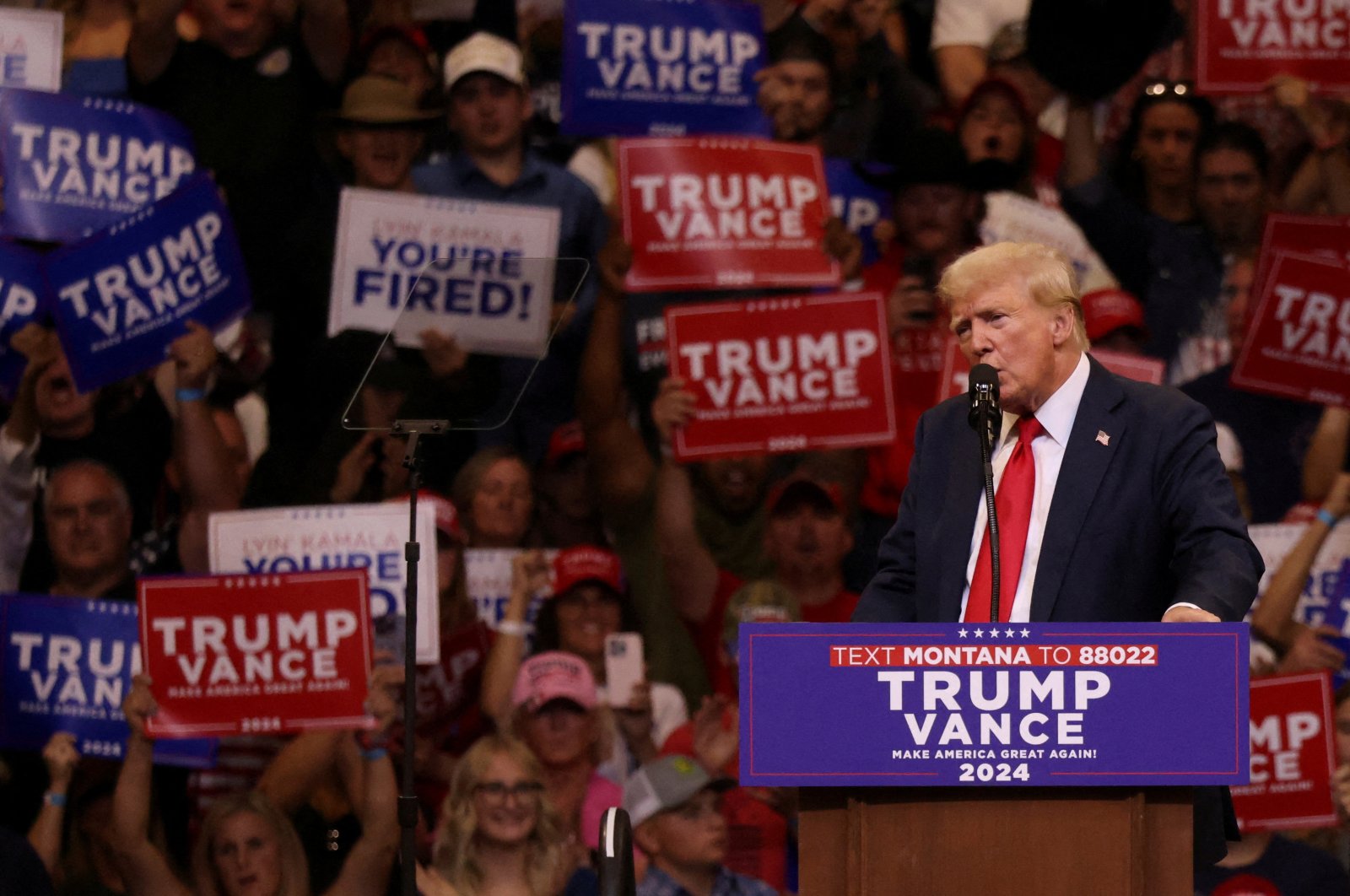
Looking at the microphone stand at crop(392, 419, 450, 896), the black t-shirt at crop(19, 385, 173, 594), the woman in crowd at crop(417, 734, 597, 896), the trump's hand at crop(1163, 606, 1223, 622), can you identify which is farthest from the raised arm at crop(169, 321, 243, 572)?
the trump's hand at crop(1163, 606, 1223, 622)

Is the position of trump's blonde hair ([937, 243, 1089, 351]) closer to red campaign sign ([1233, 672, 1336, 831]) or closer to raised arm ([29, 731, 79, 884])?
red campaign sign ([1233, 672, 1336, 831])

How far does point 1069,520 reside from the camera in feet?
9.43

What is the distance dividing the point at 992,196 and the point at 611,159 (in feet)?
4.20

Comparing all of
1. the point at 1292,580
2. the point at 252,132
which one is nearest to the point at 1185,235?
the point at 1292,580

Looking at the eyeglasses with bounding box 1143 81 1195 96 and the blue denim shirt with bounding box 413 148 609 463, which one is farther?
the eyeglasses with bounding box 1143 81 1195 96

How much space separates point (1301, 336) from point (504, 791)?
9.24 ft

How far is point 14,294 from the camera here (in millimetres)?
6016

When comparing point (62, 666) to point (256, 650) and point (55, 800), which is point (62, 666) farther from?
point (256, 650)

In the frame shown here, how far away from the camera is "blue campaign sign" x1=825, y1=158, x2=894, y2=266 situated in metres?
6.39

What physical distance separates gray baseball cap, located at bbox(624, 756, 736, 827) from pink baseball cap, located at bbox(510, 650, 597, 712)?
279 mm

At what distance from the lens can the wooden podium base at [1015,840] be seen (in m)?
2.45

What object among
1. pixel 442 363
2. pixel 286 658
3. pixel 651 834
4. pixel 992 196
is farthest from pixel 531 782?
pixel 992 196

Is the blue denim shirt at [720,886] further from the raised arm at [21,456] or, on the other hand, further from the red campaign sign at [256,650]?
the raised arm at [21,456]

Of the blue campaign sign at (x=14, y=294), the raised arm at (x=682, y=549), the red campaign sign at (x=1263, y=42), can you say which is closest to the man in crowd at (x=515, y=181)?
the raised arm at (x=682, y=549)
